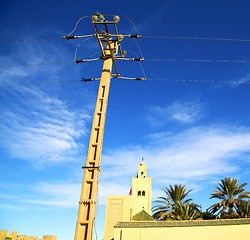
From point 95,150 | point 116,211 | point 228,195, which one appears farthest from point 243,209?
point 116,211

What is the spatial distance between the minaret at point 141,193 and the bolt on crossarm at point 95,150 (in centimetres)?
3833

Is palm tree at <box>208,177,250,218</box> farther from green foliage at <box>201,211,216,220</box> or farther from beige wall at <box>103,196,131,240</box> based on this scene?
beige wall at <box>103,196,131,240</box>

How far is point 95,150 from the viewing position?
11.4 metres

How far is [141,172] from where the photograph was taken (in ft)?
164

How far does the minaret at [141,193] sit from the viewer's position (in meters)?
45.8

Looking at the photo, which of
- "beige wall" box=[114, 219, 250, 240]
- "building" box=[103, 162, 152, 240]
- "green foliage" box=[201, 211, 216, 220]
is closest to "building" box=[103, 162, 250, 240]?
"beige wall" box=[114, 219, 250, 240]

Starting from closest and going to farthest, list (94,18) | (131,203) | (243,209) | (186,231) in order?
(94,18) < (186,231) < (243,209) < (131,203)

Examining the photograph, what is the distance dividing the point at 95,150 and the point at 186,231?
13.9m

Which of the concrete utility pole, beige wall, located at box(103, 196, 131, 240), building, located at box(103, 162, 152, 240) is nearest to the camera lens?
the concrete utility pole

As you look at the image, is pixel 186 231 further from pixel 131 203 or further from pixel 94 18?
pixel 131 203

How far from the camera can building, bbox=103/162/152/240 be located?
148 ft

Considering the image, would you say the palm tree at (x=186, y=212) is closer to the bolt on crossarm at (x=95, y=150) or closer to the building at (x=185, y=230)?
the building at (x=185, y=230)

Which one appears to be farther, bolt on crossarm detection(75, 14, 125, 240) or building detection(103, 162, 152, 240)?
building detection(103, 162, 152, 240)

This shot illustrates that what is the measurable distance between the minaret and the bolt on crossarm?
1509 inches
